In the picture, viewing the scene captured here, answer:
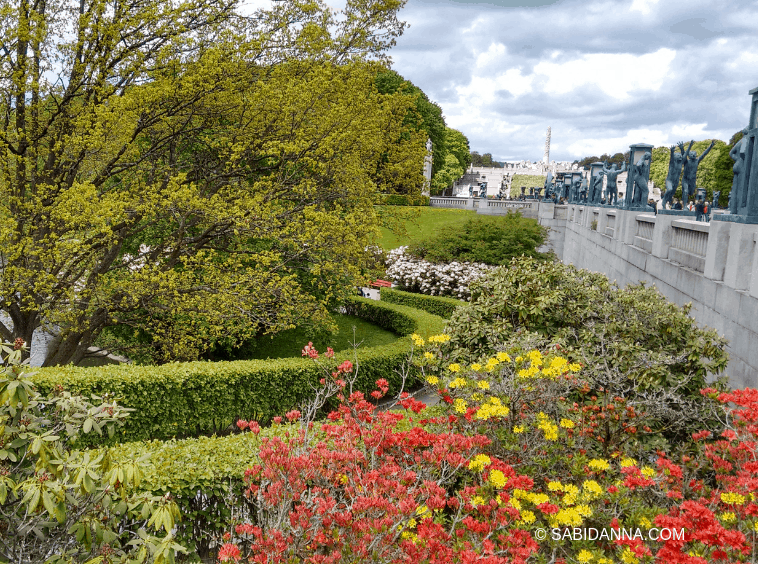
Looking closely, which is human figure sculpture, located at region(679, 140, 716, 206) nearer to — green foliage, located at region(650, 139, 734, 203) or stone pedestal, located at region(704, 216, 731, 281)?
stone pedestal, located at region(704, 216, 731, 281)

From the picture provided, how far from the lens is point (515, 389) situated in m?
5.46

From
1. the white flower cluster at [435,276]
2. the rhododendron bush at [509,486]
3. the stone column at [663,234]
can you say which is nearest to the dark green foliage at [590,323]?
the rhododendron bush at [509,486]

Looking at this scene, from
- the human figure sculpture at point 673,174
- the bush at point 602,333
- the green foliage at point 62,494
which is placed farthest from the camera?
the human figure sculpture at point 673,174

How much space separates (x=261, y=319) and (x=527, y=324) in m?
5.23

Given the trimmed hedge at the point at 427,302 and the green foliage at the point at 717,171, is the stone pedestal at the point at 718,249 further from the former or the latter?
the green foliage at the point at 717,171

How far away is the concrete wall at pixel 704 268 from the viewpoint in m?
7.04

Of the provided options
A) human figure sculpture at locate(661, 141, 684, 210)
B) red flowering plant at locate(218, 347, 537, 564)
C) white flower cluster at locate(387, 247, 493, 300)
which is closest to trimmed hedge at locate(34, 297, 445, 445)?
red flowering plant at locate(218, 347, 537, 564)

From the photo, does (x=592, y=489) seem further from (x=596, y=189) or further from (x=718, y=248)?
(x=596, y=189)

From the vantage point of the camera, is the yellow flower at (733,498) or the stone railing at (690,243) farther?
the stone railing at (690,243)

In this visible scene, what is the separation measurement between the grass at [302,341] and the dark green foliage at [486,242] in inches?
253

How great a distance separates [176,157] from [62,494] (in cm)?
1019

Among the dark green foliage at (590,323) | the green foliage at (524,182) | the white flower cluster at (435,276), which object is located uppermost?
the green foliage at (524,182)

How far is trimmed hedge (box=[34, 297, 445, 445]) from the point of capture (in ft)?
29.7

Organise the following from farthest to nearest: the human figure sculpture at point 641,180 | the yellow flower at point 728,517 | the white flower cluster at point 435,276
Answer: the white flower cluster at point 435,276 < the human figure sculpture at point 641,180 < the yellow flower at point 728,517
